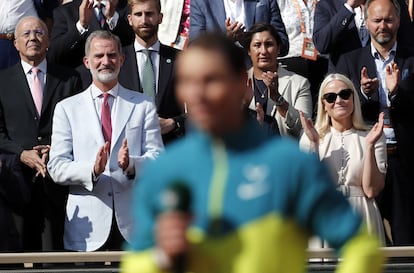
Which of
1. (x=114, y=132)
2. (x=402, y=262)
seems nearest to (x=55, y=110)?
(x=114, y=132)

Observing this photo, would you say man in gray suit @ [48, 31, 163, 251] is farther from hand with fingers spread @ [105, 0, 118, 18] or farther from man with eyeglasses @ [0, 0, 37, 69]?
man with eyeglasses @ [0, 0, 37, 69]

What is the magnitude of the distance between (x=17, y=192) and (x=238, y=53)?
18.4ft

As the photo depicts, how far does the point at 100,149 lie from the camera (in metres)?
8.03

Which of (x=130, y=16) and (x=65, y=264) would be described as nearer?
(x=65, y=264)

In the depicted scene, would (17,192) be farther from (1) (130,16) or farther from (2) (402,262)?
(2) (402,262)

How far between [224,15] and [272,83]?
91cm

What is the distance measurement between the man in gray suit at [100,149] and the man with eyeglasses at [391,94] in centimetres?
175

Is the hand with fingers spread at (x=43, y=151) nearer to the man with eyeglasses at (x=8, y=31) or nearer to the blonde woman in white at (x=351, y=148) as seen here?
the man with eyeglasses at (x=8, y=31)

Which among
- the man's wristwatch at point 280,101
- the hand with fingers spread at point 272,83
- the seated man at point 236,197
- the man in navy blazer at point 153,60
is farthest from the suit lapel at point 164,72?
the seated man at point 236,197

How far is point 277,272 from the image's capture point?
10.7ft

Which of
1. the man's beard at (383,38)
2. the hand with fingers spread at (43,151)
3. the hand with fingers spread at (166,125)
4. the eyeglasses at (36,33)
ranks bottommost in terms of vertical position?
the hand with fingers spread at (43,151)

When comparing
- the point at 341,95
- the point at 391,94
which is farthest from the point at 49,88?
the point at 391,94

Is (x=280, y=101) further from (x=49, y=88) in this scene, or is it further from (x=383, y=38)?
(x=49, y=88)

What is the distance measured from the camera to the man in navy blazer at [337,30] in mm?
9148
